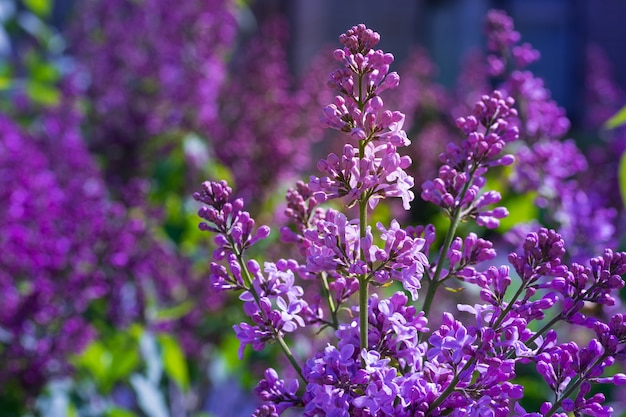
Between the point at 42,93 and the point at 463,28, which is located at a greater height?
the point at 463,28

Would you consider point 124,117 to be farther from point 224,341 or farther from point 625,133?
point 625,133

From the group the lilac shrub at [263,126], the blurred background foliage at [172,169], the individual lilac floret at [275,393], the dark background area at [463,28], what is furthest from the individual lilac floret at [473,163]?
the dark background area at [463,28]

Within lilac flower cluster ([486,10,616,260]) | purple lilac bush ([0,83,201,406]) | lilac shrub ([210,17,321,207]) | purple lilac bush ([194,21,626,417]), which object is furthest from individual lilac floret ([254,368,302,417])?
lilac shrub ([210,17,321,207])

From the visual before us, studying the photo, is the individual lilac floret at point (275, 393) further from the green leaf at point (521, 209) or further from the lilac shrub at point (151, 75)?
the lilac shrub at point (151, 75)

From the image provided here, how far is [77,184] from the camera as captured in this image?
49.3 inches

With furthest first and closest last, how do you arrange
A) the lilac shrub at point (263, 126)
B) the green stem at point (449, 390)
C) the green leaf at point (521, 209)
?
1. the lilac shrub at point (263, 126)
2. the green leaf at point (521, 209)
3. the green stem at point (449, 390)

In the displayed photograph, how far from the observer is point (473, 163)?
1.63 feet

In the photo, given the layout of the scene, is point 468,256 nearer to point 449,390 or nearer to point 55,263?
point 449,390

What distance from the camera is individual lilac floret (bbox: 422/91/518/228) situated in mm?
491

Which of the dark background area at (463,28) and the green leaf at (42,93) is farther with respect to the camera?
the dark background area at (463,28)

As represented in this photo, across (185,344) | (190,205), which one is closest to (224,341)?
(185,344)

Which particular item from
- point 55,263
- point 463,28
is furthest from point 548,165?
point 463,28

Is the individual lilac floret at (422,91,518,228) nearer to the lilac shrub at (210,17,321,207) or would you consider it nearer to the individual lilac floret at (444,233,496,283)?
the individual lilac floret at (444,233,496,283)

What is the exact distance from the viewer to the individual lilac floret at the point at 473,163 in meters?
0.49
